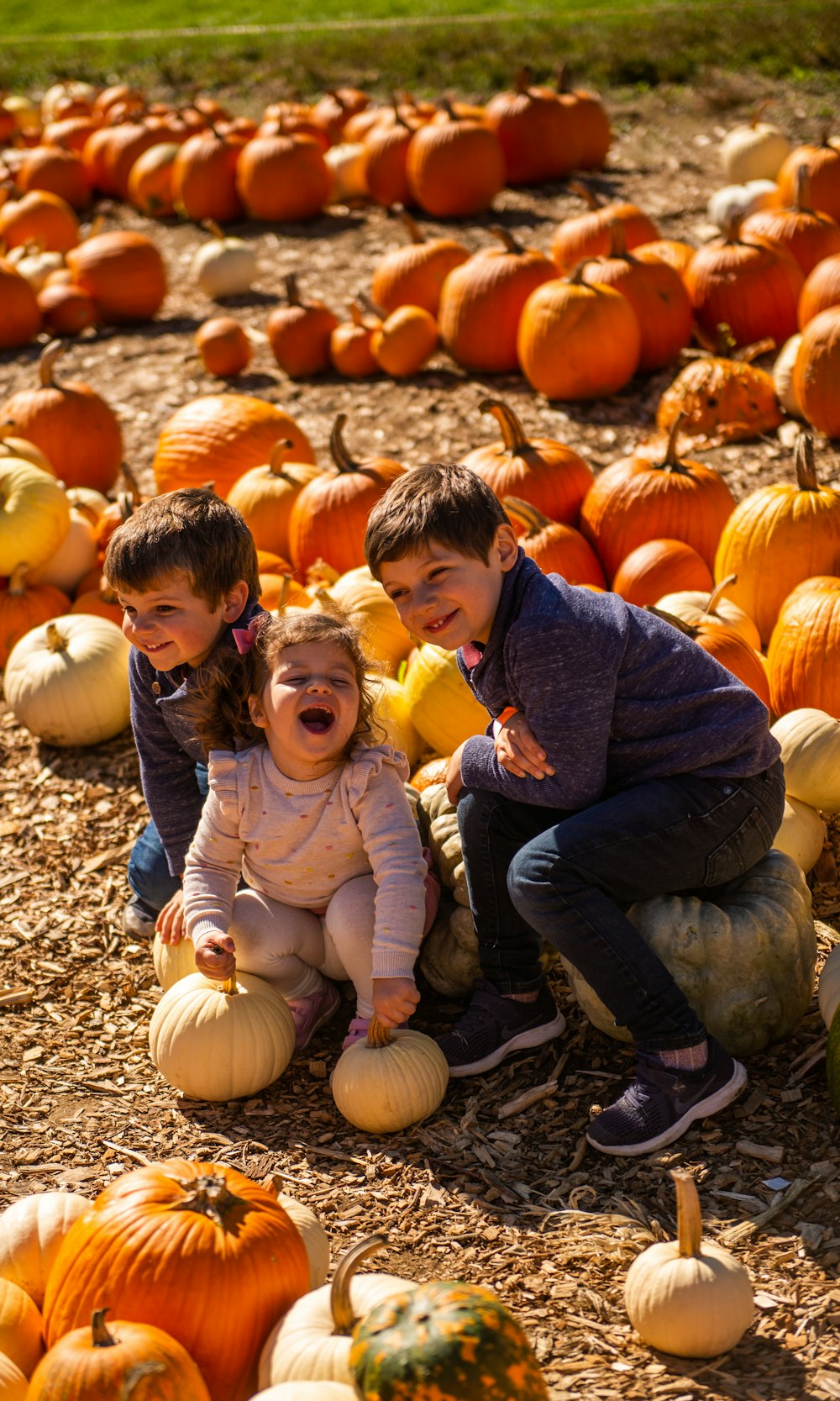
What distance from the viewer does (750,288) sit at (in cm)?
660

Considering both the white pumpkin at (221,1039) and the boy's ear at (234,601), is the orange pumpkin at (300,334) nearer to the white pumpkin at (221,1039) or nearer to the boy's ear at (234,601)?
the boy's ear at (234,601)

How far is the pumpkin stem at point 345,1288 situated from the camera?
6.77ft

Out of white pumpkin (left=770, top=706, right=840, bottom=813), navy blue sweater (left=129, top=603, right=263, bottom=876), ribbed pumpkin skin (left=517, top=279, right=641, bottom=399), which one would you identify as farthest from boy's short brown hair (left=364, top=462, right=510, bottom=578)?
ribbed pumpkin skin (left=517, top=279, right=641, bottom=399)

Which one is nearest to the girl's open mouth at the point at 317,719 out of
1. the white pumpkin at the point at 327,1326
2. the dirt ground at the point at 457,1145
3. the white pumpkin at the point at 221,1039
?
the white pumpkin at the point at 221,1039

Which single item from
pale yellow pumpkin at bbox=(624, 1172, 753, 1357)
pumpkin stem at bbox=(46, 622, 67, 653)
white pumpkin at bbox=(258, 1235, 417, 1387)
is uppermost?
white pumpkin at bbox=(258, 1235, 417, 1387)

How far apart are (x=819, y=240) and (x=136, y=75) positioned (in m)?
10.6

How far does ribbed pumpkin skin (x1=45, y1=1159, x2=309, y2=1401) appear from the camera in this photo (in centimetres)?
223

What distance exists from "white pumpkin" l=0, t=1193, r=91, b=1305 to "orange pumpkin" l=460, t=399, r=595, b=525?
3.22 m

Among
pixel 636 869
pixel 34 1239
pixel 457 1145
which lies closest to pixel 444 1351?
pixel 34 1239

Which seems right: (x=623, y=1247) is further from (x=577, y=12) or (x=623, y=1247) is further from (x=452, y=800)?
(x=577, y=12)

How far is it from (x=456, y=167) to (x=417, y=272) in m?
2.05

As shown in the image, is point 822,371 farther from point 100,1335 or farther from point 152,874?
point 100,1335

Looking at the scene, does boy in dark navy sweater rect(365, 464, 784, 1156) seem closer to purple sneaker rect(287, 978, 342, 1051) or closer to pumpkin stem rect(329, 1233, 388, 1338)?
purple sneaker rect(287, 978, 342, 1051)

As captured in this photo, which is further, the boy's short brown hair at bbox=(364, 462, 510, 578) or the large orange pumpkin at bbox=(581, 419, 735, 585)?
the large orange pumpkin at bbox=(581, 419, 735, 585)
